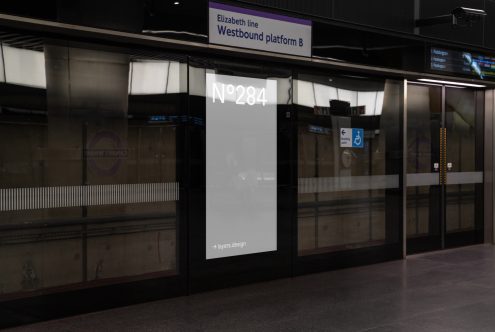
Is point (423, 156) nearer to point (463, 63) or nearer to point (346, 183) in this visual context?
point (463, 63)

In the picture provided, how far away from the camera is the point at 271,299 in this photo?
6.81m

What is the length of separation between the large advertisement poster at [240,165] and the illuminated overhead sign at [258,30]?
0.51 m

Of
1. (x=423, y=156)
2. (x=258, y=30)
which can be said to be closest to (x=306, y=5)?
(x=258, y=30)

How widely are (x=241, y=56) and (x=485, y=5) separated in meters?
4.73

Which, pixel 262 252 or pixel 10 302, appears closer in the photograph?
pixel 10 302

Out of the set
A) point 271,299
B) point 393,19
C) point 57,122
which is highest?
point 393,19

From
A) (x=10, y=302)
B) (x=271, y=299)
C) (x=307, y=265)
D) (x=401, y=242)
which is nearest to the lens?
(x=10, y=302)

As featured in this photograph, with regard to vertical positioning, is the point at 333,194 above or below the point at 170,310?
above

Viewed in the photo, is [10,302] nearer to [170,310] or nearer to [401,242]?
[170,310]

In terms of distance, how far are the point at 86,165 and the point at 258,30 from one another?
2.46 metres

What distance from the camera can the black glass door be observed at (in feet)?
32.1

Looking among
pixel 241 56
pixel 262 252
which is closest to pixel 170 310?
pixel 262 252

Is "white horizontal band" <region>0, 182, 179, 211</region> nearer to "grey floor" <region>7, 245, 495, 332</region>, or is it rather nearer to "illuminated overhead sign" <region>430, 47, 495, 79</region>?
"grey floor" <region>7, 245, 495, 332</region>

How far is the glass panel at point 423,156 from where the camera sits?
9711mm
